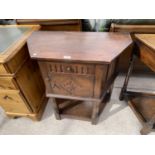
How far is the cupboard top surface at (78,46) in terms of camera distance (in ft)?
2.39

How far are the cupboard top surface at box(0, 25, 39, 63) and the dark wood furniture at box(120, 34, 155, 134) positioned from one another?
0.81m

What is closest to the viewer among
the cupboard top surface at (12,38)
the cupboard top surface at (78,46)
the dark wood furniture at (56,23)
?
the cupboard top surface at (78,46)

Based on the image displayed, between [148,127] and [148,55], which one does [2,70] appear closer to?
[148,55]

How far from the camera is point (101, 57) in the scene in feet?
2.34

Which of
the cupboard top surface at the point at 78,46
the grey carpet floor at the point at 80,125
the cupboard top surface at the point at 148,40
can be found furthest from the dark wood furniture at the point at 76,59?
the grey carpet floor at the point at 80,125

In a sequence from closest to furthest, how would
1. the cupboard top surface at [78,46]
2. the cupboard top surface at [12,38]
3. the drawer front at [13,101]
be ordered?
the cupboard top surface at [78,46] → the cupboard top surface at [12,38] → the drawer front at [13,101]

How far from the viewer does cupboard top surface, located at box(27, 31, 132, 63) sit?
729 mm

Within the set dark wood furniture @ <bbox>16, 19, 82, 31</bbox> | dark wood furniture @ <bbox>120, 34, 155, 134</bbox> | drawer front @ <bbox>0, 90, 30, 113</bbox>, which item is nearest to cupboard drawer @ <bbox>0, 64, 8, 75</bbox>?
drawer front @ <bbox>0, 90, 30, 113</bbox>

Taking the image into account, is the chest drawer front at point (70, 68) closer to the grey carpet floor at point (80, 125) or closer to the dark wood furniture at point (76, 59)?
the dark wood furniture at point (76, 59)

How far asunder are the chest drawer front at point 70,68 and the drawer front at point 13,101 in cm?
36

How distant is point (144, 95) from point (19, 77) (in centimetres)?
116
